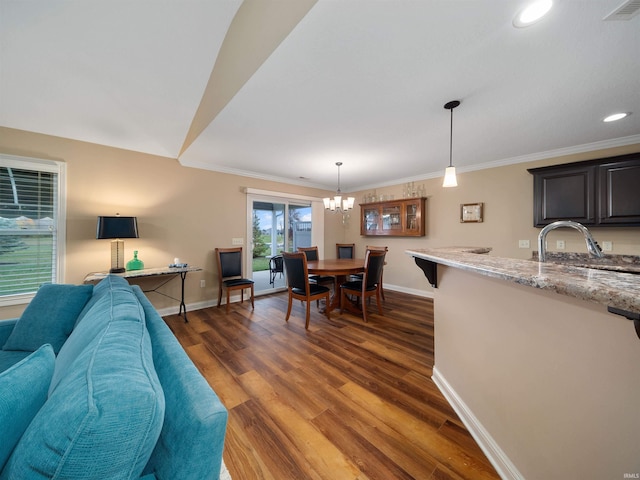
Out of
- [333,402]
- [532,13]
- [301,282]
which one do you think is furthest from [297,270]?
[532,13]

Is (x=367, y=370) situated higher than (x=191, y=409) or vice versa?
(x=191, y=409)

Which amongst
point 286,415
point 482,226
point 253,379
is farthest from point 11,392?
point 482,226

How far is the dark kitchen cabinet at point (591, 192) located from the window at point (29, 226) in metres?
5.93

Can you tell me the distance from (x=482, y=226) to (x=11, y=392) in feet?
15.3

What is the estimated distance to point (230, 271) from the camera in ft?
12.4

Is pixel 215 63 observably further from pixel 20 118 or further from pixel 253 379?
pixel 253 379

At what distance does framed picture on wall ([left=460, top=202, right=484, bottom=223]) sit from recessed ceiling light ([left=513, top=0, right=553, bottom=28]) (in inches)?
116

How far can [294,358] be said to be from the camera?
223 centimetres

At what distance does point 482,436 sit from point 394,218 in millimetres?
3846

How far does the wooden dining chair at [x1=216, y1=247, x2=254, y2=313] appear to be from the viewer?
3578 millimetres

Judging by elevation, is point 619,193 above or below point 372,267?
above

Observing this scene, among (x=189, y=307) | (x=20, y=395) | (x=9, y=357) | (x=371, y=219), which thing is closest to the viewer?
(x=20, y=395)

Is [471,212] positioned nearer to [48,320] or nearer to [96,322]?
[96,322]

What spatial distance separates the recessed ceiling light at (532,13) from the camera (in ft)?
3.81
